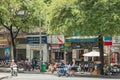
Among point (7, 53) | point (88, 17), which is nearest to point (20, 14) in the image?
point (7, 53)

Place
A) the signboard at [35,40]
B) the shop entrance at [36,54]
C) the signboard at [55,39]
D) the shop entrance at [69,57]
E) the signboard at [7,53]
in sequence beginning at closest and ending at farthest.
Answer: the shop entrance at [69,57] → the signboard at [55,39] → the signboard at [35,40] → the shop entrance at [36,54] → the signboard at [7,53]

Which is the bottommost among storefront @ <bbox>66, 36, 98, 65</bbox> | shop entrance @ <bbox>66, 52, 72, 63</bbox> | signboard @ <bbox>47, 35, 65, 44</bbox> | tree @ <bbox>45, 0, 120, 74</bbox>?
shop entrance @ <bbox>66, 52, 72, 63</bbox>

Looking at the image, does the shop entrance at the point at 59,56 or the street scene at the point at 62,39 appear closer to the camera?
the street scene at the point at 62,39

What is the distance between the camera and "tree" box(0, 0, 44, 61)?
2010 inches

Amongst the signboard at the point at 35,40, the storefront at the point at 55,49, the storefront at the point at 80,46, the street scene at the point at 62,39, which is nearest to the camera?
the street scene at the point at 62,39

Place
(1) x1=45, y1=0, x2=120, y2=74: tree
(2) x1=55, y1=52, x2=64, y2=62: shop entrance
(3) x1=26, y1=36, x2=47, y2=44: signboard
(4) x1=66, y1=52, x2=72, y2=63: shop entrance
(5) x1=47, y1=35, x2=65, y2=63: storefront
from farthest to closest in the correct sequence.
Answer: (3) x1=26, y1=36, x2=47, y2=44: signboard < (2) x1=55, y1=52, x2=64, y2=62: shop entrance < (5) x1=47, y1=35, x2=65, y2=63: storefront < (4) x1=66, y1=52, x2=72, y2=63: shop entrance < (1) x1=45, y1=0, x2=120, y2=74: tree

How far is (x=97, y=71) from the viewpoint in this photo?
46.0 meters

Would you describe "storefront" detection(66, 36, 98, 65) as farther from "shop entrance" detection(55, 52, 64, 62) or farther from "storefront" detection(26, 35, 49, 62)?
"storefront" detection(26, 35, 49, 62)

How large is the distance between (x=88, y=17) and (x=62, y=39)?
1943 cm

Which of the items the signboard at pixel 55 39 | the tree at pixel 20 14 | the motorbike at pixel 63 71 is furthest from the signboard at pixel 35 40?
the motorbike at pixel 63 71

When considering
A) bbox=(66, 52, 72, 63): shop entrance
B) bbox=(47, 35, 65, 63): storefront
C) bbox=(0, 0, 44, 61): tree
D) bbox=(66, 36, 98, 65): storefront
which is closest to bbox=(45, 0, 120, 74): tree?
bbox=(0, 0, 44, 61): tree

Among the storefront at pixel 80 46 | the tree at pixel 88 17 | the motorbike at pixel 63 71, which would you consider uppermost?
the tree at pixel 88 17

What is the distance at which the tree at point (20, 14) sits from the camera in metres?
51.1

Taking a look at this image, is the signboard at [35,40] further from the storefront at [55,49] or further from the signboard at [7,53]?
the signboard at [7,53]
